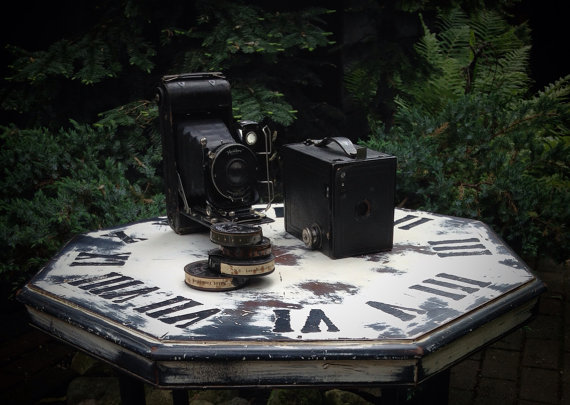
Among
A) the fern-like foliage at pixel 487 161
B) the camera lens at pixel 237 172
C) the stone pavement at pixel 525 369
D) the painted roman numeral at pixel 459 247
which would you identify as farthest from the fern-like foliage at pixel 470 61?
the camera lens at pixel 237 172

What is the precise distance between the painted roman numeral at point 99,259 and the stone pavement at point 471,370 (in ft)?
2.77

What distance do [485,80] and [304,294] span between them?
366 centimetres

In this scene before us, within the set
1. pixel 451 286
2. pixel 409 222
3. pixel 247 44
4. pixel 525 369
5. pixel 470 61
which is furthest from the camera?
pixel 470 61

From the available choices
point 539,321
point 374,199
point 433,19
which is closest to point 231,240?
point 374,199

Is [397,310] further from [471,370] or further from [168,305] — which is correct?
[471,370]

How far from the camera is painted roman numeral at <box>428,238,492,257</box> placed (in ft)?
7.47

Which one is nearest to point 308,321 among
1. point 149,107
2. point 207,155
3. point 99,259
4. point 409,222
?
point 207,155

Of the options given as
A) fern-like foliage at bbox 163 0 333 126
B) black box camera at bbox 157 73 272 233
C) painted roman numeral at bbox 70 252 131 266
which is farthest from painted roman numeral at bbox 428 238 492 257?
fern-like foliage at bbox 163 0 333 126

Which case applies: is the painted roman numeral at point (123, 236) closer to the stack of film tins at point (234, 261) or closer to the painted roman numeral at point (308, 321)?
the stack of film tins at point (234, 261)

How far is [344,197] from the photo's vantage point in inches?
84.0

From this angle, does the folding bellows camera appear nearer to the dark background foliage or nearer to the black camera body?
the black camera body

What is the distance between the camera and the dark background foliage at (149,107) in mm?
3414

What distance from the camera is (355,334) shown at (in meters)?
1.63

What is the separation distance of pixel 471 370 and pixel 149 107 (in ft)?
8.18
